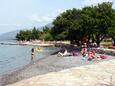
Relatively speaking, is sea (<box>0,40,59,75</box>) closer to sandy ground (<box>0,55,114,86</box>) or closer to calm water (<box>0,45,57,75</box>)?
calm water (<box>0,45,57,75</box>)

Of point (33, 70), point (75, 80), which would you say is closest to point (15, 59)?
point (33, 70)

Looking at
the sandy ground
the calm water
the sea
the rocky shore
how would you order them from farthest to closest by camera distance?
the calm water, the sea, the sandy ground, the rocky shore

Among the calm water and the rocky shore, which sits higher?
the rocky shore

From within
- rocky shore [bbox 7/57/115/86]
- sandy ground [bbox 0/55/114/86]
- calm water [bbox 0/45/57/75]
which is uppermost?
rocky shore [bbox 7/57/115/86]

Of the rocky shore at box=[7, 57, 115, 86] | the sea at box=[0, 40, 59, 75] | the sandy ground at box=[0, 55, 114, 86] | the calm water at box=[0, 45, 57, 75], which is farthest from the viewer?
the calm water at box=[0, 45, 57, 75]

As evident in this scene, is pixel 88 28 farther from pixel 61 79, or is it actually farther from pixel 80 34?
pixel 61 79

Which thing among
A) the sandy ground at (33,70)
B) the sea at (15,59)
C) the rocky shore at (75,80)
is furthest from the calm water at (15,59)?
the rocky shore at (75,80)

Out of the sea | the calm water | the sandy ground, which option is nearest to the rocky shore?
the sandy ground

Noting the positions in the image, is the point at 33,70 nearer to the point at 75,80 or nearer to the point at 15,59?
the point at 75,80

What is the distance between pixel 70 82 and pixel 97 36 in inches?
2653

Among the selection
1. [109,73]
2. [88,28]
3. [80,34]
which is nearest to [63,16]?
[80,34]

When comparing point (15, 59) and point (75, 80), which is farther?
point (15, 59)

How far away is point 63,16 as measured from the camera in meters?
119

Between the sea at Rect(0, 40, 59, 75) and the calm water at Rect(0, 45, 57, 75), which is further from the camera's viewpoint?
the calm water at Rect(0, 45, 57, 75)
